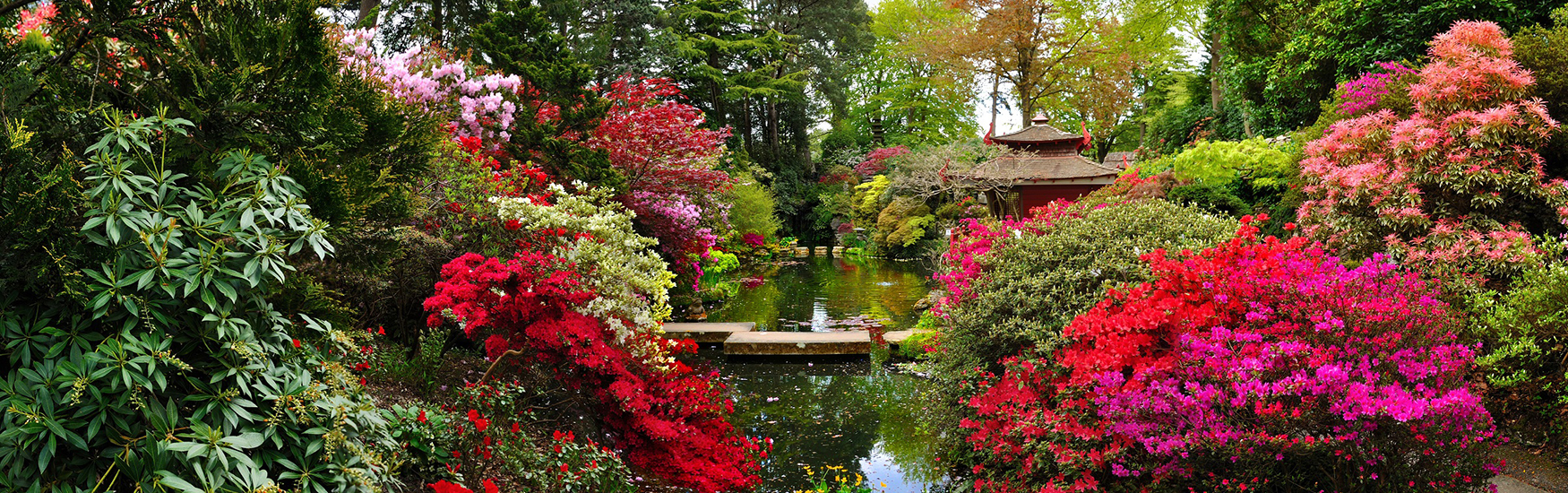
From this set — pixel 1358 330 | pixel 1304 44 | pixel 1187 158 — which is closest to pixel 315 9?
pixel 1358 330

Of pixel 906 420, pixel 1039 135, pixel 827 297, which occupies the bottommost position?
pixel 827 297

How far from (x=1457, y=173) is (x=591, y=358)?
18.7ft

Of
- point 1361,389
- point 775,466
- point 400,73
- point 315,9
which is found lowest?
point 775,466

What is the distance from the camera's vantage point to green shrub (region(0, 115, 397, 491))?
77.0 inches

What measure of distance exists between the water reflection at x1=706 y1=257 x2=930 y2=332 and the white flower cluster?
18.1ft

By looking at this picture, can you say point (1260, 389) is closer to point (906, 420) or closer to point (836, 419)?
point (906, 420)

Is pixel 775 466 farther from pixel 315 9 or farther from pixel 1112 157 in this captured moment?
pixel 1112 157

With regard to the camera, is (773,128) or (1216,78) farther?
(773,128)

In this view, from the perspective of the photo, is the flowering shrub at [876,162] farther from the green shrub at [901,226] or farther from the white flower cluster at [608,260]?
the white flower cluster at [608,260]

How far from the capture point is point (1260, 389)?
3.10 metres

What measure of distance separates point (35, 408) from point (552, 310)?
270 cm

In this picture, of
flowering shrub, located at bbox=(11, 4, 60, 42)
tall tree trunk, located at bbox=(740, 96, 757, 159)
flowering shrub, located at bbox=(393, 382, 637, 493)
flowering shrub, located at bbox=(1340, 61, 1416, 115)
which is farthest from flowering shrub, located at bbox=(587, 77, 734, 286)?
tall tree trunk, located at bbox=(740, 96, 757, 159)

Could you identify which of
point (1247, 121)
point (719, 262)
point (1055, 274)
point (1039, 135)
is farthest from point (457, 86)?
point (1039, 135)

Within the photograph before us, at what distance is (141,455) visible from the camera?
2059 millimetres
